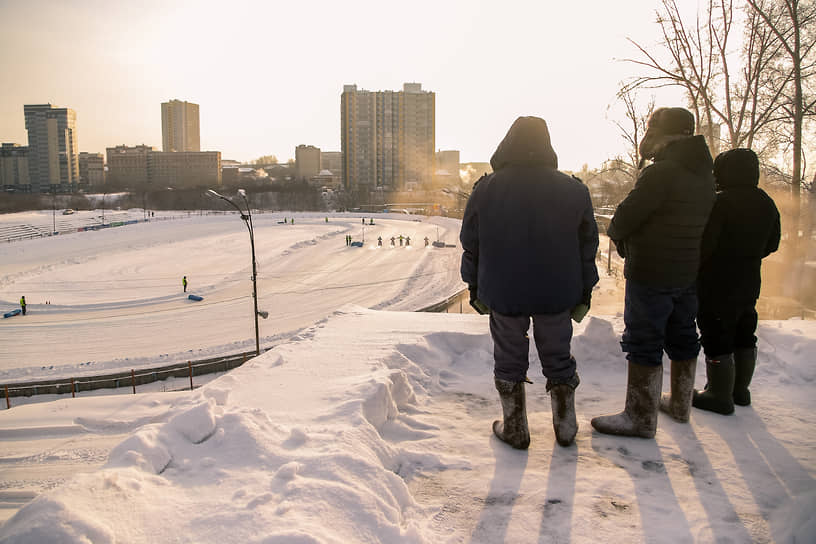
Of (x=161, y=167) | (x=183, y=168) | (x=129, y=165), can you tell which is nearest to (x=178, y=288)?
(x=183, y=168)

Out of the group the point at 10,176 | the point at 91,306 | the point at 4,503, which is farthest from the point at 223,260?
the point at 10,176

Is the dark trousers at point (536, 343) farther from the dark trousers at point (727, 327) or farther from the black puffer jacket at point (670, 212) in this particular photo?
the dark trousers at point (727, 327)

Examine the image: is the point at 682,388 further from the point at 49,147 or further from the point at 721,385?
the point at 49,147

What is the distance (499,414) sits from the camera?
11.9 feet

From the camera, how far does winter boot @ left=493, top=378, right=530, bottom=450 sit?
9.85ft

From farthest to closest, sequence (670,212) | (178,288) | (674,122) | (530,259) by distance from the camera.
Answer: (178,288)
(674,122)
(670,212)
(530,259)

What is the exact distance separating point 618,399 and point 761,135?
45.9ft

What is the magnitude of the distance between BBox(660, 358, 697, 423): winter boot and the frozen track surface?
68.4 feet

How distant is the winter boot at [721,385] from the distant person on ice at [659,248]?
0.54 m

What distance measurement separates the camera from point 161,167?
6107 inches

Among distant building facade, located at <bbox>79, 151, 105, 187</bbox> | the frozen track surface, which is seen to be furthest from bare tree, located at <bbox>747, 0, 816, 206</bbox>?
distant building facade, located at <bbox>79, 151, 105, 187</bbox>

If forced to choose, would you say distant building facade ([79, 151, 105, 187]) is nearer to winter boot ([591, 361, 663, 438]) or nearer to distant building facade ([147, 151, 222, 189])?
distant building facade ([147, 151, 222, 189])

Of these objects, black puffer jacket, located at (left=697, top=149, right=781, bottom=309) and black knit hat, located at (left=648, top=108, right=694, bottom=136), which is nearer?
black knit hat, located at (left=648, top=108, right=694, bottom=136)

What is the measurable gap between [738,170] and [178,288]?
3606cm
